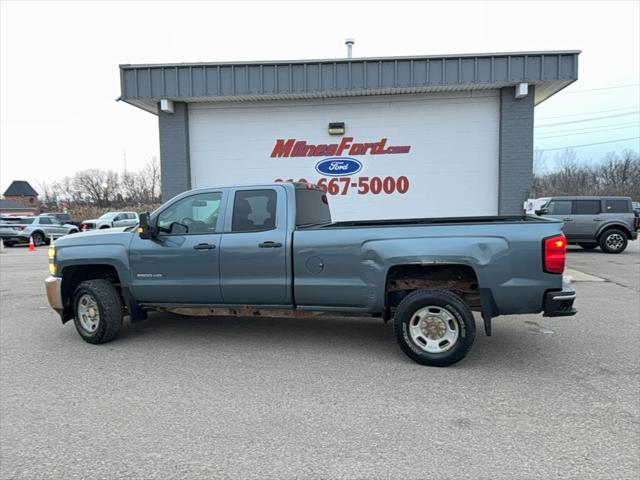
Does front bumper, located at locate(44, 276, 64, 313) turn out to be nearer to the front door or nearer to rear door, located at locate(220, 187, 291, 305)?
the front door

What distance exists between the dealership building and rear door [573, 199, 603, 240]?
551cm

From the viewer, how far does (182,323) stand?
652cm

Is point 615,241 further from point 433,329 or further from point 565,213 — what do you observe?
point 433,329

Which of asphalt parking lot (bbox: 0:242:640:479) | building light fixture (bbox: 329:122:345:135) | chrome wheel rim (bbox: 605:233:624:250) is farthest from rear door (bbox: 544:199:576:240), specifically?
asphalt parking lot (bbox: 0:242:640:479)

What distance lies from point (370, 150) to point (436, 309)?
24.8 ft

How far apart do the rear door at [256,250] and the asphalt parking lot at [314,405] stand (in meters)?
0.69

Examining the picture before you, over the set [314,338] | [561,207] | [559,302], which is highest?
[561,207]

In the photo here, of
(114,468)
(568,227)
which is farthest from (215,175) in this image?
(568,227)

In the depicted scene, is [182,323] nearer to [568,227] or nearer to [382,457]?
[382,457]

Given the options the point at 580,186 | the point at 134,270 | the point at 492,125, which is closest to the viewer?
the point at 134,270

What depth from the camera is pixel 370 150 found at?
453 inches

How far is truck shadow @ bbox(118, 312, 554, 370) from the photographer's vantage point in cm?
495

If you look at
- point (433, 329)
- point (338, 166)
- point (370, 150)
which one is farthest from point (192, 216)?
point (370, 150)

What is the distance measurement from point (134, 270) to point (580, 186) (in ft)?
241
